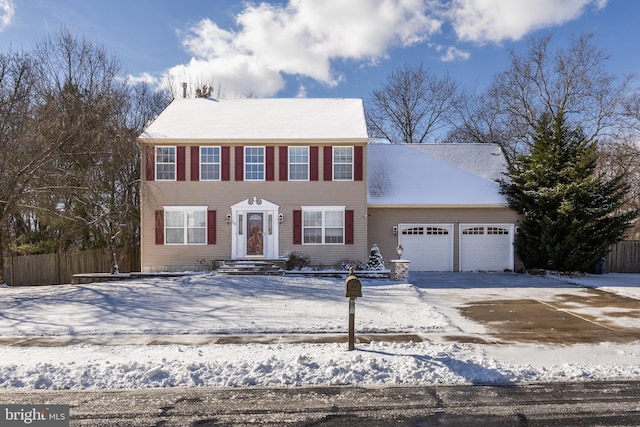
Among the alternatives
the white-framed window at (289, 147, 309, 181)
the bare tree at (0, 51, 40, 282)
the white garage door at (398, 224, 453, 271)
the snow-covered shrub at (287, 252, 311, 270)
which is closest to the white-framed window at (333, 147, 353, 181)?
the white-framed window at (289, 147, 309, 181)

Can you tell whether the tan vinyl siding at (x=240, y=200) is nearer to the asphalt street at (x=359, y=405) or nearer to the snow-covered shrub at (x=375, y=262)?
the snow-covered shrub at (x=375, y=262)

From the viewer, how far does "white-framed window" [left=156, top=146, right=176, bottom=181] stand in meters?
17.3

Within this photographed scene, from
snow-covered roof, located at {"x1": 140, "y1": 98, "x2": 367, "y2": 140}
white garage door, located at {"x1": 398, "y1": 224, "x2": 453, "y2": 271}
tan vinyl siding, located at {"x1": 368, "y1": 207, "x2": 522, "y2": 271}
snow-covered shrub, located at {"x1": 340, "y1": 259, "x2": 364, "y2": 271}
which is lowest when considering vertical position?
snow-covered shrub, located at {"x1": 340, "y1": 259, "x2": 364, "y2": 271}

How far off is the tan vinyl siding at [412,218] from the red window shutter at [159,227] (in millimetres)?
8869

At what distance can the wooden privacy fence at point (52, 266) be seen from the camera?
18.9 meters

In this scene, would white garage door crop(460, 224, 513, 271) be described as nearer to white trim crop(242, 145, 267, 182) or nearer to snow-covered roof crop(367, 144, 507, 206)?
snow-covered roof crop(367, 144, 507, 206)

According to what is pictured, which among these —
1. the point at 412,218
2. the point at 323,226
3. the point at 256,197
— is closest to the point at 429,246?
the point at 412,218

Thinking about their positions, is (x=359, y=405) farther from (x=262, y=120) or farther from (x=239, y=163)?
(x=262, y=120)

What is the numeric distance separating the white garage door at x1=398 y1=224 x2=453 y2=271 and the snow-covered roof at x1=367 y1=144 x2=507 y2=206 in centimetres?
123

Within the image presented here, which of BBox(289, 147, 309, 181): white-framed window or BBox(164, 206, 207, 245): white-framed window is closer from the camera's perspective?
BBox(164, 206, 207, 245): white-framed window

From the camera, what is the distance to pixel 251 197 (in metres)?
17.2

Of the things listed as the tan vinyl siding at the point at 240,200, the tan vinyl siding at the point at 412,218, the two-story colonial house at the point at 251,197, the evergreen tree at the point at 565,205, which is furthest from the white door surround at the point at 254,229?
the evergreen tree at the point at 565,205

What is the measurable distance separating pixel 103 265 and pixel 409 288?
16166 mm

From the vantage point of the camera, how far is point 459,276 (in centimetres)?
1647
